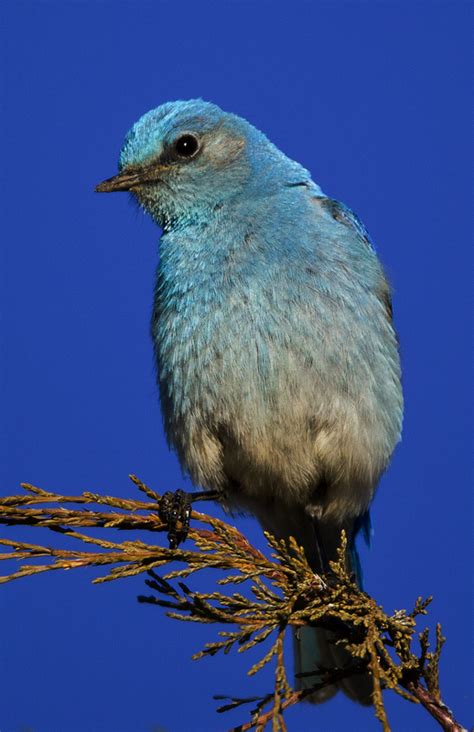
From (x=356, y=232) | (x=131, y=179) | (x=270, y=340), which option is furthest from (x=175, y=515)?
(x=131, y=179)

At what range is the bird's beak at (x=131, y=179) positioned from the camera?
5.25 m

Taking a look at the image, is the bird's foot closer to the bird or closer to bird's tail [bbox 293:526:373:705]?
the bird

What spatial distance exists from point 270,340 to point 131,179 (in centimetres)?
145

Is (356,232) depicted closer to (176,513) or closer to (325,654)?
(176,513)

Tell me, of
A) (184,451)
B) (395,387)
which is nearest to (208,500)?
(184,451)

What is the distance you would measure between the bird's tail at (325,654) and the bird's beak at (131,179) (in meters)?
2.15

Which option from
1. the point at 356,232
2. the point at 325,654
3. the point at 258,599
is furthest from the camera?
the point at 356,232

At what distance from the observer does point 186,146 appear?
533 cm

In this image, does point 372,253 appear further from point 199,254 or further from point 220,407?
point 220,407

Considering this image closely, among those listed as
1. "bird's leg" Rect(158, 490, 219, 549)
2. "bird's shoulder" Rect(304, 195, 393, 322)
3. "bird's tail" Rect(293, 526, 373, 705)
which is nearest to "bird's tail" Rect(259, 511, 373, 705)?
"bird's tail" Rect(293, 526, 373, 705)

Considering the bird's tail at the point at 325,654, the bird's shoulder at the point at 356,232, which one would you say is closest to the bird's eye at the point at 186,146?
the bird's shoulder at the point at 356,232

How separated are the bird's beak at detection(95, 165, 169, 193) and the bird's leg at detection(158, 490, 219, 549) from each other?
186 centimetres

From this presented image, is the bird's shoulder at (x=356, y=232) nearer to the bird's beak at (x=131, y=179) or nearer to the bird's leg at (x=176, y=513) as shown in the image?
the bird's beak at (x=131, y=179)

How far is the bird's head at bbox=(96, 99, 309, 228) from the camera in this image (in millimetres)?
5176
